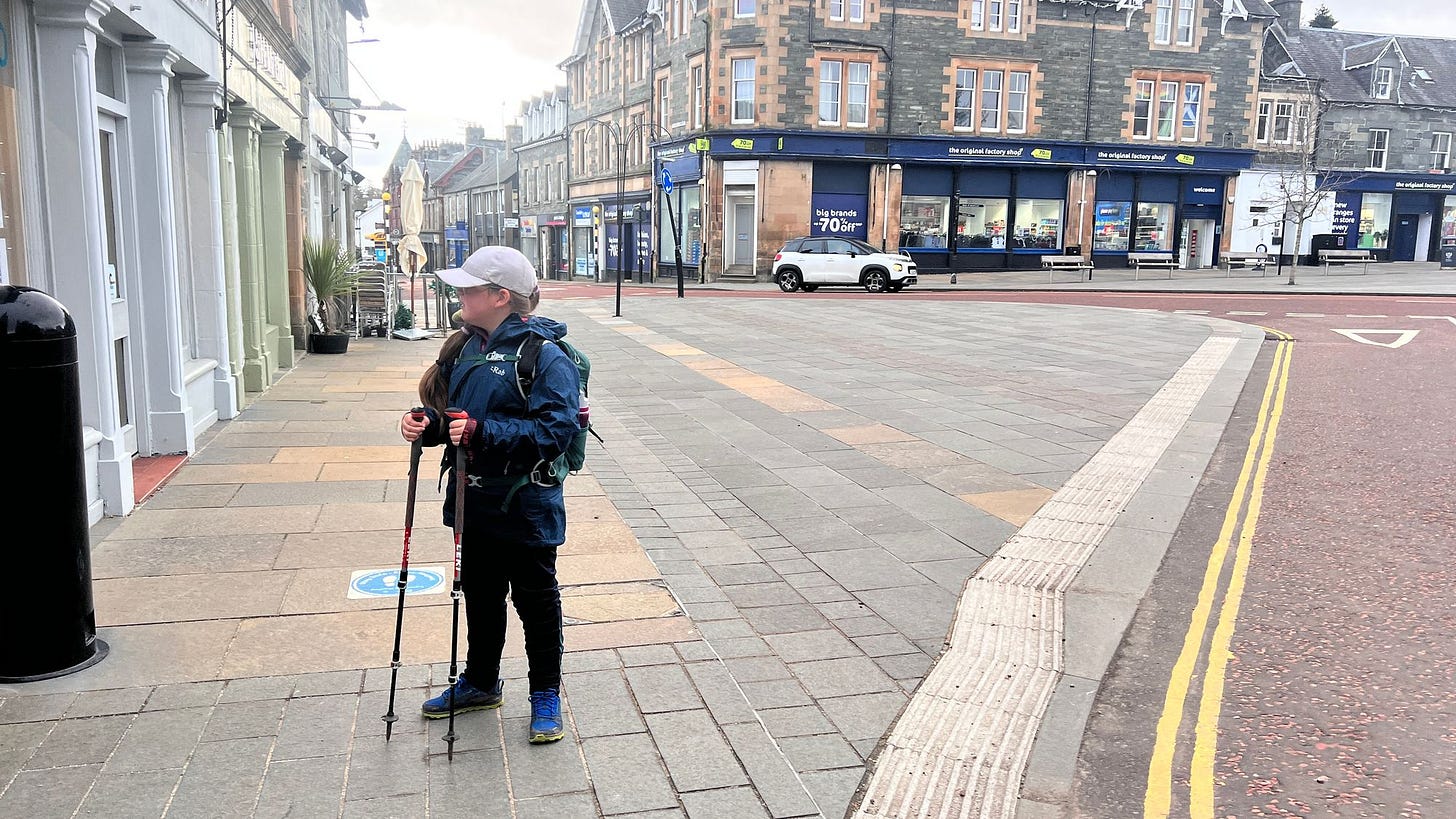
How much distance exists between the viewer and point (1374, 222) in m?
47.4

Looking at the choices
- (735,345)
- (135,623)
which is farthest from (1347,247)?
(135,623)

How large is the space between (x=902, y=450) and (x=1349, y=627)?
4.18m

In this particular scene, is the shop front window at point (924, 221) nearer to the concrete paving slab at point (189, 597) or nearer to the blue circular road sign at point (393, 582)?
the blue circular road sign at point (393, 582)

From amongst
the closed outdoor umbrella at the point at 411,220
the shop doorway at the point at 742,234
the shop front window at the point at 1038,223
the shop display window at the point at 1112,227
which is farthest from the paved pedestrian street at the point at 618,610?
the shop display window at the point at 1112,227

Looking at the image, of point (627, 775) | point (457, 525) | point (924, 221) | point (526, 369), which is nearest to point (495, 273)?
point (526, 369)

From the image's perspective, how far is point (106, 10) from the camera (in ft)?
20.4

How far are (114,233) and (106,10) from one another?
1.68m

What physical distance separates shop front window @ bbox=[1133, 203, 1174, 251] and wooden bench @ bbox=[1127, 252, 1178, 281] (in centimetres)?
58

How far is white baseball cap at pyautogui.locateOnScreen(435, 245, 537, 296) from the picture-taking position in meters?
3.51

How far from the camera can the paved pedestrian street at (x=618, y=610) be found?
3.43 m

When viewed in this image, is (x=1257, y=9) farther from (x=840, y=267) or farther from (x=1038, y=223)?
(x=840, y=267)

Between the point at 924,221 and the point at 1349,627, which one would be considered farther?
the point at 924,221

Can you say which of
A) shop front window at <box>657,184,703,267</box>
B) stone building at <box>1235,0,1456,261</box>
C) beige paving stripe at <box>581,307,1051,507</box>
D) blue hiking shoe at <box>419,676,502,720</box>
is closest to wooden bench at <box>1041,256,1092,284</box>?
stone building at <box>1235,0,1456,261</box>

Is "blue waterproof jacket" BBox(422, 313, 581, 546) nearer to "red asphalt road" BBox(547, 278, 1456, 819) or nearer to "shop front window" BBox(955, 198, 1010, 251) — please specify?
"red asphalt road" BBox(547, 278, 1456, 819)
